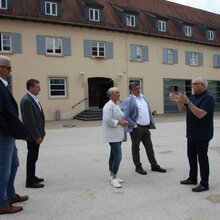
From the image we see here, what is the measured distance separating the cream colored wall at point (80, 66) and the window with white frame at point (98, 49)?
0.38 metres

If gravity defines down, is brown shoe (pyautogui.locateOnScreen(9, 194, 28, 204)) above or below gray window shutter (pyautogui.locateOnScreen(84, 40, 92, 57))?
below

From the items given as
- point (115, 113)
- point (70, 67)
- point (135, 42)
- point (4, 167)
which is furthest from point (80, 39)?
point (4, 167)

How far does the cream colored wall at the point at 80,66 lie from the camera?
21328 millimetres

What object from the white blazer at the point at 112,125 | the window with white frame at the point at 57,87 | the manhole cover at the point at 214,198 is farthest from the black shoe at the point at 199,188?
the window with white frame at the point at 57,87

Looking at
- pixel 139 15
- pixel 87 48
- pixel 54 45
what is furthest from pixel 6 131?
pixel 139 15

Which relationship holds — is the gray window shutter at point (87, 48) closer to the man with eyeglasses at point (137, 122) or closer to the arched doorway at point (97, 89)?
the arched doorway at point (97, 89)

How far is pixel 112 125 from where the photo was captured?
568 cm

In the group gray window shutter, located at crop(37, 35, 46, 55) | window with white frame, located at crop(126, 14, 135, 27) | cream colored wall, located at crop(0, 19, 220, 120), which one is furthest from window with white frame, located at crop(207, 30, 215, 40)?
gray window shutter, located at crop(37, 35, 46, 55)

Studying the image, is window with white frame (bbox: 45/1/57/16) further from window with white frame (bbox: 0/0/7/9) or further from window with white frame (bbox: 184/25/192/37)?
window with white frame (bbox: 184/25/192/37)

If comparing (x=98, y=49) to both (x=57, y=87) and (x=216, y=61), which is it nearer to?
(x=57, y=87)

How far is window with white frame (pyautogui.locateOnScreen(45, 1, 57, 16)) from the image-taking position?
2250 cm

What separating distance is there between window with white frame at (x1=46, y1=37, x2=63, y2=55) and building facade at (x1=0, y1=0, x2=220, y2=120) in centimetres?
6

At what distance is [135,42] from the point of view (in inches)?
1033

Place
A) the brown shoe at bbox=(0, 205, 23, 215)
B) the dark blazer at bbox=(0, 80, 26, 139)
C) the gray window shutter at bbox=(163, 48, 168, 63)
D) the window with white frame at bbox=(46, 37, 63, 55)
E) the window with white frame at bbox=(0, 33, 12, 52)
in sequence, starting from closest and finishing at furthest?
the dark blazer at bbox=(0, 80, 26, 139) → the brown shoe at bbox=(0, 205, 23, 215) → the window with white frame at bbox=(0, 33, 12, 52) → the window with white frame at bbox=(46, 37, 63, 55) → the gray window shutter at bbox=(163, 48, 168, 63)
